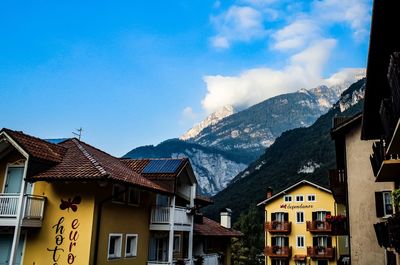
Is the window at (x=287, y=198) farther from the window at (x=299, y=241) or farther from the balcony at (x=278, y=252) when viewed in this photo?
the balcony at (x=278, y=252)

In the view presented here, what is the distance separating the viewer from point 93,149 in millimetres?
24484

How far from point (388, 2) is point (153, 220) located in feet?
64.4

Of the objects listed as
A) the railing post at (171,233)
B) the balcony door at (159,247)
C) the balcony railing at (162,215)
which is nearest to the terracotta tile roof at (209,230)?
the balcony door at (159,247)

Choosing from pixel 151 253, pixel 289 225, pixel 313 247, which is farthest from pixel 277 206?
pixel 151 253

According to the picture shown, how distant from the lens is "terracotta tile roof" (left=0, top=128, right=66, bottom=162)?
19.1 meters

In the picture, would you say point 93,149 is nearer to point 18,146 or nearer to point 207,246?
point 18,146

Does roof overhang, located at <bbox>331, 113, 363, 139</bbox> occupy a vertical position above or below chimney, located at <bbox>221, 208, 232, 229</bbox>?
above

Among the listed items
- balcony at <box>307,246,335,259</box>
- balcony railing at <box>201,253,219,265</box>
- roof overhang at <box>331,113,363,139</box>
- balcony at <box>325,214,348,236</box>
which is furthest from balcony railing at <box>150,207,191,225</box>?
balcony at <box>307,246,335,259</box>

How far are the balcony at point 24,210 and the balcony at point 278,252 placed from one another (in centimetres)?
3832

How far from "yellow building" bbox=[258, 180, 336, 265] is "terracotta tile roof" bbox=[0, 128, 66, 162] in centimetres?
3501

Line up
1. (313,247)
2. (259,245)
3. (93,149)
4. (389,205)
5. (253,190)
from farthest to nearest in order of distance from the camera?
(253,190) < (259,245) < (313,247) < (93,149) < (389,205)

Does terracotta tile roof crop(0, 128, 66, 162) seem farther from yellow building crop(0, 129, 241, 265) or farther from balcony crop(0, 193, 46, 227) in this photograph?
balcony crop(0, 193, 46, 227)

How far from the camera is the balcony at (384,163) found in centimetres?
1259

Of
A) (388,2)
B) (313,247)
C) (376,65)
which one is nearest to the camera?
(388,2)
